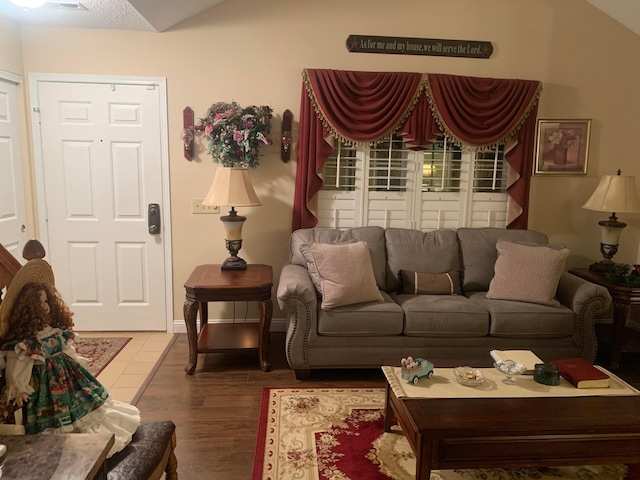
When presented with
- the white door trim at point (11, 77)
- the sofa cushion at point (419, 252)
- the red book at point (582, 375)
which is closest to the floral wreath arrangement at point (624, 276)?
the sofa cushion at point (419, 252)

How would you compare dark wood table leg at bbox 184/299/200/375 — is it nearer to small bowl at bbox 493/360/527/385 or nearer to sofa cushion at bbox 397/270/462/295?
sofa cushion at bbox 397/270/462/295

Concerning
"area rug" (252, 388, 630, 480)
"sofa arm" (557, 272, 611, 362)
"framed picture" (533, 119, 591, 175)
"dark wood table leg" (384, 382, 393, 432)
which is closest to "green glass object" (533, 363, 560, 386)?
"area rug" (252, 388, 630, 480)

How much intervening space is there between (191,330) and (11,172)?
1.80 metres

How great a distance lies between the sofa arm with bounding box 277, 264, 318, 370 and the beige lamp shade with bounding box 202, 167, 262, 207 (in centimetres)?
69

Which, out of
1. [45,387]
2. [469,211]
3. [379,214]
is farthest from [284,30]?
[45,387]

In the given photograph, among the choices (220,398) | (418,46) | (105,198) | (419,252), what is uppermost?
(418,46)

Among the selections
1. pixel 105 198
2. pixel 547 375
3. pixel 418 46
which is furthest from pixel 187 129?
pixel 547 375

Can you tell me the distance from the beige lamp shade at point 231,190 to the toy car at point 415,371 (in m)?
1.65

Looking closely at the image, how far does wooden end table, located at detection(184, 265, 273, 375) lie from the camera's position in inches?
122

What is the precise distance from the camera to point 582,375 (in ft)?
7.27

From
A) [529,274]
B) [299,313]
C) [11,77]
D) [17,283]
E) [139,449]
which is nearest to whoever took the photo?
[17,283]

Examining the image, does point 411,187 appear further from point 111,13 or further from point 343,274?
point 111,13

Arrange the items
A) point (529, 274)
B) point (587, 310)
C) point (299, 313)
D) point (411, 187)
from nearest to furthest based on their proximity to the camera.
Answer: point (299, 313) → point (587, 310) → point (529, 274) → point (411, 187)

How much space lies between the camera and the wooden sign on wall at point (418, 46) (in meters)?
3.69
